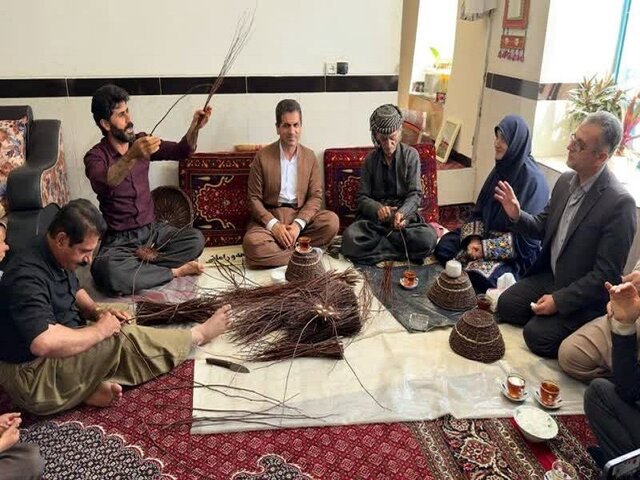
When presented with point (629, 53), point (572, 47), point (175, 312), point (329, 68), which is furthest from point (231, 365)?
point (629, 53)

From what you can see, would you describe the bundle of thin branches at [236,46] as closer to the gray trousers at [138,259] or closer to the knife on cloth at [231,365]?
the gray trousers at [138,259]

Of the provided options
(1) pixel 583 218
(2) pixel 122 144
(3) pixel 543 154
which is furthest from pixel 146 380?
(3) pixel 543 154

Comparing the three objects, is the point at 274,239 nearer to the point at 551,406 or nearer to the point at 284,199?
the point at 284,199

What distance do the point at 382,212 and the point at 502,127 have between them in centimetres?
87

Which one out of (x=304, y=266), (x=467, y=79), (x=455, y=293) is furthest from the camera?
(x=467, y=79)

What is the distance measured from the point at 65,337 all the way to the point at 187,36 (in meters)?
2.37

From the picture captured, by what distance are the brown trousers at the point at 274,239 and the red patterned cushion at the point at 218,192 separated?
0.25 metres

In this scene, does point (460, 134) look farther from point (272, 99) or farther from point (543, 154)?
point (272, 99)

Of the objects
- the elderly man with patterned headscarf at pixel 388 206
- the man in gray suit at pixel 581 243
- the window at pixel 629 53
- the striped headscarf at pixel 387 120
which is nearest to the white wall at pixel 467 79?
the window at pixel 629 53

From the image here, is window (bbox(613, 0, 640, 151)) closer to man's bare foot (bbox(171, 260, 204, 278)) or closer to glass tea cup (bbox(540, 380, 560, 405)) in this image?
glass tea cup (bbox(540, 380, 560, 405))

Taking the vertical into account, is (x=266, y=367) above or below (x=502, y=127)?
below

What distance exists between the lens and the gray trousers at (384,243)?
3490 millimetres

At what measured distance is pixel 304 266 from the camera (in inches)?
119

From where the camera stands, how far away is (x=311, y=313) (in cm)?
263
